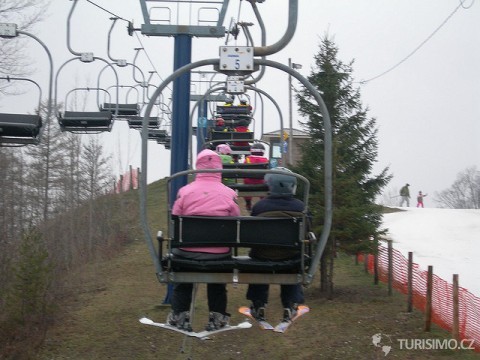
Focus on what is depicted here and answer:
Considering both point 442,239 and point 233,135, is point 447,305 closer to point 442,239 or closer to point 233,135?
point 233,135

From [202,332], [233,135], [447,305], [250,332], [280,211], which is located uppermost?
[233,135]

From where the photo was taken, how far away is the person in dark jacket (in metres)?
6.38

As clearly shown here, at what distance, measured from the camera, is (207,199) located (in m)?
6.37

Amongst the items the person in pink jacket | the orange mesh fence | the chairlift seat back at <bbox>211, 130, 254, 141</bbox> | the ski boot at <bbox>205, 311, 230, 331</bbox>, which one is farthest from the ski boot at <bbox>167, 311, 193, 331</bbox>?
the chairlift seat back at <bbox>211, 130, 254, 141</bbox>

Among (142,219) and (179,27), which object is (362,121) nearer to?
(179,27)

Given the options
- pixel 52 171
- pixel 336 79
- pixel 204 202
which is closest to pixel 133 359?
pixel 204 202

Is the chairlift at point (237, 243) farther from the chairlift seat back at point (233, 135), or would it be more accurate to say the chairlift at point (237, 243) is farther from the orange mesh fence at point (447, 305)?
the chairlift seat back at point (233, 135)

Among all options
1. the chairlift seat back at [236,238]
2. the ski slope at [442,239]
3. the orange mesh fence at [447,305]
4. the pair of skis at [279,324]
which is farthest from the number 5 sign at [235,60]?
the ski slope at [442,239]

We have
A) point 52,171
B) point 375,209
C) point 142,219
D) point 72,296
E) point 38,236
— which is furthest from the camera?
point 52,171

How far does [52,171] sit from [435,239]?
1283 centimetres

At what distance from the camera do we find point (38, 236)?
38.0 ft
